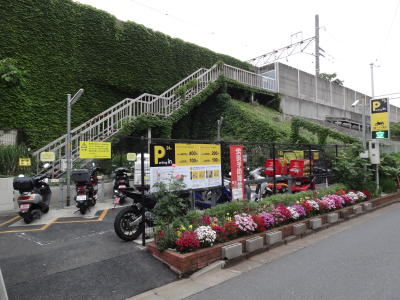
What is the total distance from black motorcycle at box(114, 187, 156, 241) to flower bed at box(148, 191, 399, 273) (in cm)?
74

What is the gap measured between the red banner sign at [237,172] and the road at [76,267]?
8.45 feet

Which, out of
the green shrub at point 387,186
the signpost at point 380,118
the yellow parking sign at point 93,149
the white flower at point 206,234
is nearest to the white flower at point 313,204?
the white flower at point 206,234

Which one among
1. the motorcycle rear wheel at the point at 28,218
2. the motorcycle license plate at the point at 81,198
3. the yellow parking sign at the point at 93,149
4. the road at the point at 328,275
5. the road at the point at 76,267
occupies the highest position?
the yellow parking sign at the point at 93,149

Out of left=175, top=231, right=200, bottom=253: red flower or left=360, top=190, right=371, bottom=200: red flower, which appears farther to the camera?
left=360, top=190, right=371, bottom=200: red flower

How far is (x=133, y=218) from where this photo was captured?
5777 millimetres

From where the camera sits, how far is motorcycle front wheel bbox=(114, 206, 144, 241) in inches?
→ 216

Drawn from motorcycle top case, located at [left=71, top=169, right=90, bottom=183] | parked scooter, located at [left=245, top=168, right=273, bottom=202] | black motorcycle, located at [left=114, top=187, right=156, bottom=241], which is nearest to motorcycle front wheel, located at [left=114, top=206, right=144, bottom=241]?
black motorcycle, located at [left=114, top=187, right=156, bottom=241]

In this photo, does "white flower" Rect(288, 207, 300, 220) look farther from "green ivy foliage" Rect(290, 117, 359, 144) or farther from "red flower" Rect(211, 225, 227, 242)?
"green ivy foliage" Rect(290, 117, 359, 144)

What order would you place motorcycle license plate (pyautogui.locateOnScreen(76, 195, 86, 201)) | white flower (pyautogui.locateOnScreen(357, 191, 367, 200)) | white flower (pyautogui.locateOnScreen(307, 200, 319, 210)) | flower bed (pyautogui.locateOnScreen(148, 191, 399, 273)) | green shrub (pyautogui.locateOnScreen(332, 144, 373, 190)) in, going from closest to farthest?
flower bed (pyautogui.locateOnScreen(148, 191, 399, 273))
white flower (pyautogui.locateOnScreen(307, 200, 319, 210))
motorcycle license plate (pyautogui.locateOnScreen(76, 195, 86, 201))
white flower (pyautogui.locateOnScreen(357, 191, 367, 200))
green shrub (pyautogui.locateOnScreen(332, 144, 373, 190))

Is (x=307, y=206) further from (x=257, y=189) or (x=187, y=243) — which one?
(x=187, y=243)

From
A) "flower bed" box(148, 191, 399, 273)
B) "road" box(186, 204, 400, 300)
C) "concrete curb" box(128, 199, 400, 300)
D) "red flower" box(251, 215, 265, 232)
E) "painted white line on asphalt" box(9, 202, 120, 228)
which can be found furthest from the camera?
"painted white line on asphalt" box(9, 202, 120, 228)

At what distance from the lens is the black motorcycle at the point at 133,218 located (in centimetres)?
550

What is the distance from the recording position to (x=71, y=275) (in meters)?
A: 4.12

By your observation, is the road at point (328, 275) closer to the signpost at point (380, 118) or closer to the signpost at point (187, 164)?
the signpost at point (187, 164)
